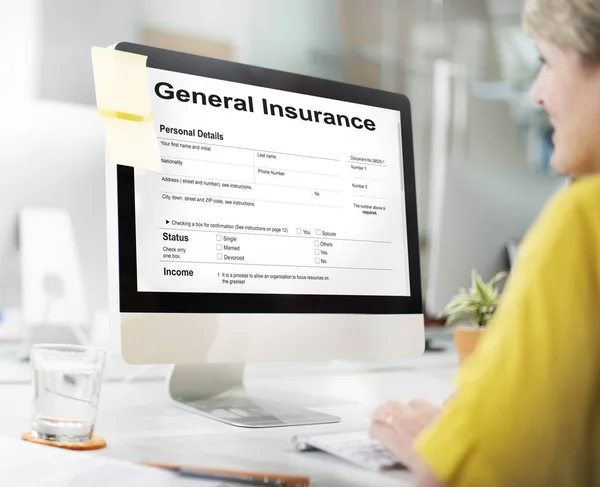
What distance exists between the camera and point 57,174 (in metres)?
1.46


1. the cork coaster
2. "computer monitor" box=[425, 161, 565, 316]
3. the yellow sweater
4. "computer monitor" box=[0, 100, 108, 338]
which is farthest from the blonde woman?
"computer monitor" box=[425, 161, 565, 316]

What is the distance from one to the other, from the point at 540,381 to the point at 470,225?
1335 millimetres

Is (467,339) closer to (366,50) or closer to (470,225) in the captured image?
(470,225)

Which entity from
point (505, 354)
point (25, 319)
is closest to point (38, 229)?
point (25, 319)

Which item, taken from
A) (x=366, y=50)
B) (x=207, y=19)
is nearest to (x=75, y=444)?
(x=207, y=19)

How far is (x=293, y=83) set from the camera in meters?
1.26

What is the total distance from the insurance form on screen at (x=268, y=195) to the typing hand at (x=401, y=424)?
14.0 inches

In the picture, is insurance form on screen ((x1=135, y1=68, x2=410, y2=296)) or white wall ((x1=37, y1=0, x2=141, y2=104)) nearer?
insurance form on screen ((x1=135, y1=68, x2=410, y2=296))

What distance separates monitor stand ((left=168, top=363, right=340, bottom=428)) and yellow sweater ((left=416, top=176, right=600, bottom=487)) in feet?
2.08

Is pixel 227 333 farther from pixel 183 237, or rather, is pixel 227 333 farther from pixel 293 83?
pixel 293 83

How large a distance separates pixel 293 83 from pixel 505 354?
2.70 ft

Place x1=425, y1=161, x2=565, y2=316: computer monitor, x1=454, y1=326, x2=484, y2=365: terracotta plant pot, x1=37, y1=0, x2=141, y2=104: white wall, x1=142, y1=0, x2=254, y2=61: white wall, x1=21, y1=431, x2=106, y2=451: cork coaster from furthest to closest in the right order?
x1=142, y1=0, x2=254, y2=61: white wall → x1=37, y1=0, x2=141, y2=104: white wall → x1=425, y1=161, x2=565, y2=316: computer monitor → x1=454, y1=326, x2=484, y2=365: terracotta plant pot → x1=21, y1=431, x2=106, y2=451: cork coaster

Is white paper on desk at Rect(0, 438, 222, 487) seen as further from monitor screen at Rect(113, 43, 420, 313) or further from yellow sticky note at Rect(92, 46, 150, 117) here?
yellow sticky note at Rect(92, 46, 150, 117)

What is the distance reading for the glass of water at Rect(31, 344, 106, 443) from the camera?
0.96 metres
